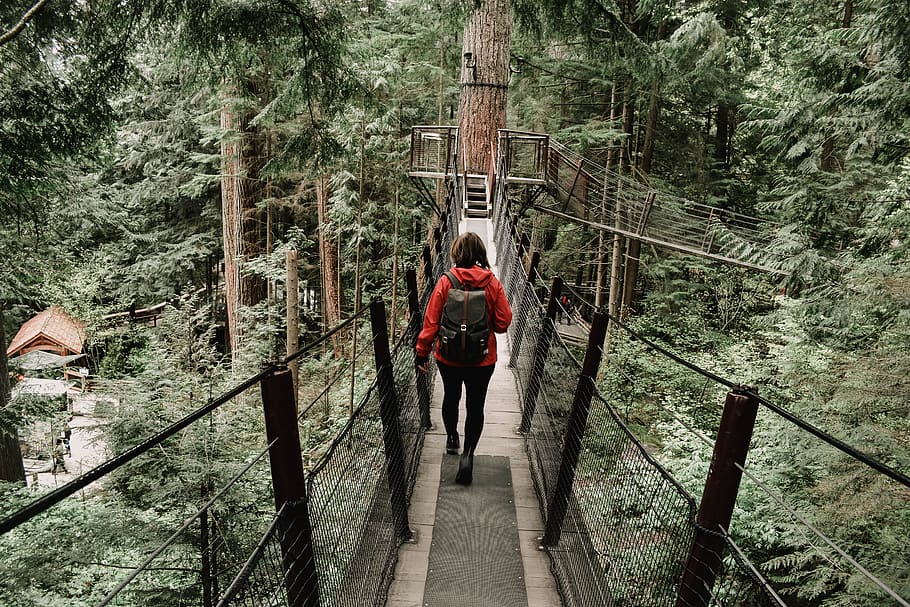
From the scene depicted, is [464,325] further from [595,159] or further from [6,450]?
[595,159]

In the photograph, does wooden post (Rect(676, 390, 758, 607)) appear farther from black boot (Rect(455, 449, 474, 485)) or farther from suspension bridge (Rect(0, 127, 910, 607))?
black boot (Rect(455, 449, 474, 485))

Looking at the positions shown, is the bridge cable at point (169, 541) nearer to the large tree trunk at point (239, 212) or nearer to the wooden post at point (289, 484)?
the wooden post at point (289, 484)

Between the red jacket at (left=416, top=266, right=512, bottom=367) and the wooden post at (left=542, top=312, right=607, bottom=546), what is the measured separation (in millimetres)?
614

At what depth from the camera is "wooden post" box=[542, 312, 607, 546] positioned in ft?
9.06

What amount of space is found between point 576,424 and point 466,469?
1020 mm

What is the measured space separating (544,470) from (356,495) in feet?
5.15

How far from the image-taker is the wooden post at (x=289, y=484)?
163cm

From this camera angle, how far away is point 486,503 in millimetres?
3490

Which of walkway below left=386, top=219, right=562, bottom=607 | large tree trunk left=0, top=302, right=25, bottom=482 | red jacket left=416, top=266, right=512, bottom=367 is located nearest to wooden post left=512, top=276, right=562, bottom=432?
walkway below left=386, top=219, right=562, bottom=607

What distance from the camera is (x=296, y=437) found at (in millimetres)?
1716

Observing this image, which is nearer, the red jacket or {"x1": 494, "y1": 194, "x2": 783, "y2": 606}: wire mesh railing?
{"x1": 494, "y1": 194, "x2": 783, "y2": 606}: wire mesh railing

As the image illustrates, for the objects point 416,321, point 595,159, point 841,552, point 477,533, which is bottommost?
point 477,533

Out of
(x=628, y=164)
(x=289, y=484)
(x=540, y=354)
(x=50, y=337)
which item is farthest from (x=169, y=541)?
(x=50, y=337)

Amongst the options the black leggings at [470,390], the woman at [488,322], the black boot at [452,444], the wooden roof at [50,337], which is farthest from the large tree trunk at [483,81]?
the wooden roof at [50,337]
